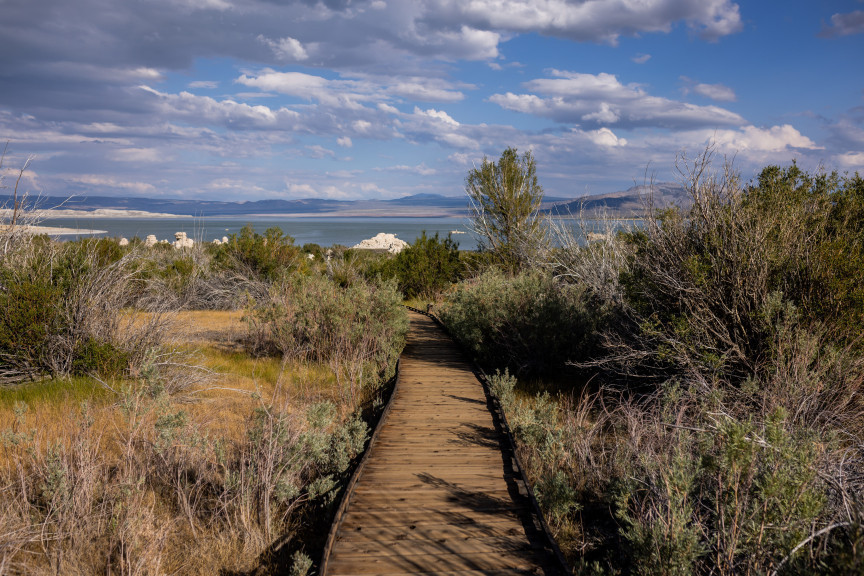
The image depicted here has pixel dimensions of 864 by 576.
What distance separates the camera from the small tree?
1848 cm

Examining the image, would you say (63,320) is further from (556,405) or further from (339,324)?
(556,405)

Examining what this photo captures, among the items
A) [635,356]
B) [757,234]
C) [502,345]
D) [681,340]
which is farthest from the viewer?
[502,345]

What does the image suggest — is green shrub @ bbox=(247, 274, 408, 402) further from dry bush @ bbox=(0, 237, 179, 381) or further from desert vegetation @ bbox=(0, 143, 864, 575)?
dry bush @ bbox=(0, 237, 179, 381)

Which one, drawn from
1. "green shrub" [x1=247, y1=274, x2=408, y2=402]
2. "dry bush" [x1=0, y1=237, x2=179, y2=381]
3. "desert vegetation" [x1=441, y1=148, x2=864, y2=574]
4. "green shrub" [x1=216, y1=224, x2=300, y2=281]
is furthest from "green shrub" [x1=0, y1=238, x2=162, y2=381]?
"green shrub" [x1=216, y1=224, x2=300, y2=281]

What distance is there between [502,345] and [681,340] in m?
4.22

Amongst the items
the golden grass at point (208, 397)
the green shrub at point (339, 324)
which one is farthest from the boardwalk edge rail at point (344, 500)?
the green shrub at point (339, 324)

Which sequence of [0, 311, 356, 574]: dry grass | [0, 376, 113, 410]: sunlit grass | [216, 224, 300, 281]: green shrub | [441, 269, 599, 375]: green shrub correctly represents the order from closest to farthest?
[0, 311, 356, 574]: dry grass → [0, 376, 113, 410]: sunlit grass → [441, 269, 599, 375]: green shrub → [216, 224, 300, 281]: green shrub

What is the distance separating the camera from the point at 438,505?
4.74 m

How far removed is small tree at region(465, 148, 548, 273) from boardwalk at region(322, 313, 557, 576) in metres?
11.4

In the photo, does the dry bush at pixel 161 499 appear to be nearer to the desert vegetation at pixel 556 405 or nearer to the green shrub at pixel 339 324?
the desert vegetation at pixel 556 405

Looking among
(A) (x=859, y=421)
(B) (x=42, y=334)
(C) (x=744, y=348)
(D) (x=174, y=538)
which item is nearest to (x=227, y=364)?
(B) (x=42, y=334)

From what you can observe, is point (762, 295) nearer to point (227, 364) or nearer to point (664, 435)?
point (664, 435)

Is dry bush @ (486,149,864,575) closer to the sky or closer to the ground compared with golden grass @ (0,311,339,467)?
closer to the sky

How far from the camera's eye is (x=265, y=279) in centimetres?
1792
